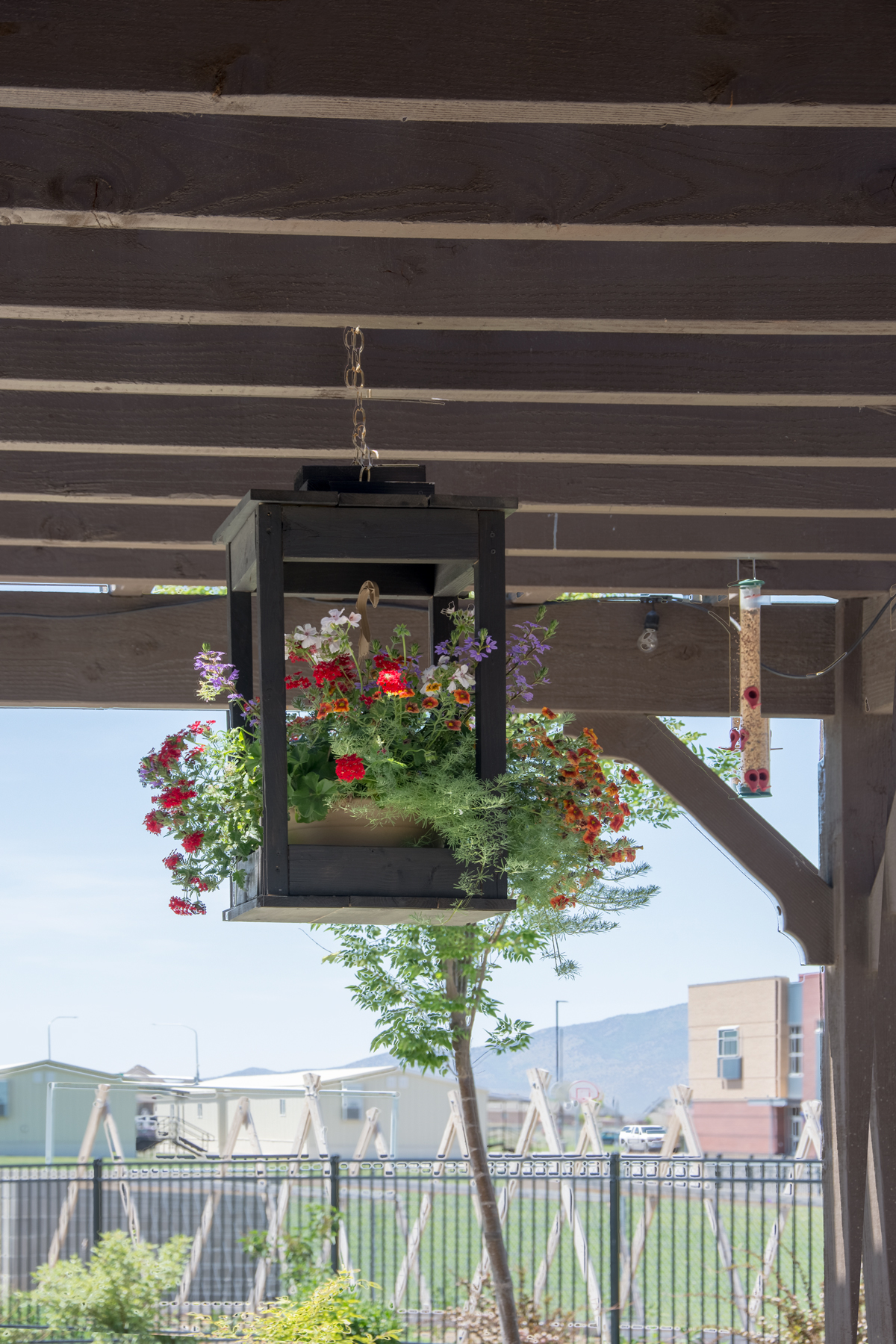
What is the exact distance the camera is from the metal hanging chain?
6.96ft

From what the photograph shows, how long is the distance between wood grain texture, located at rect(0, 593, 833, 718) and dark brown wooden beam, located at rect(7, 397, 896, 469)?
1.36 metres

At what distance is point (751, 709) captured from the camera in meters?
3.38

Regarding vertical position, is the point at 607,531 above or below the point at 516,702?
above

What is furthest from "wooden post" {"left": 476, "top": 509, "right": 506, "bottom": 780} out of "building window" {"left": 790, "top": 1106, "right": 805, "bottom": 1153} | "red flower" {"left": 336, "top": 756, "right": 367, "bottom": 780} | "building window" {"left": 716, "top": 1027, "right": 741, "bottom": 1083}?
"building window" {"left": 716, "top": 1027, "right": 741, "bottom": 1083}

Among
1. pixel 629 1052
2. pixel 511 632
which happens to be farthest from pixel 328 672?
pixel 629 1052

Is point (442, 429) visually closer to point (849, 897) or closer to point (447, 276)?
point (447, 276)

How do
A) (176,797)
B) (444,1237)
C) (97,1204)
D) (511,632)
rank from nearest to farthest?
1. (176,797)
2. (511,632)
3. (444,1237)
4. (97,1204)

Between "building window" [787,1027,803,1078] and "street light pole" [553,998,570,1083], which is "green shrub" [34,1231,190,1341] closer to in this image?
"street light pole" [553,998,570,1083]

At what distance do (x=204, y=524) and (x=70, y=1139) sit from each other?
21402 millimetres

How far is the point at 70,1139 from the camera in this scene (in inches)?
893

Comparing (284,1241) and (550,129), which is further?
(284,1241)

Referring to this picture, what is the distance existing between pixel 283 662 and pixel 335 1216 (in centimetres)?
501

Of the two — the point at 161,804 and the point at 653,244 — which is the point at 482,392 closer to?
the point at 653,244

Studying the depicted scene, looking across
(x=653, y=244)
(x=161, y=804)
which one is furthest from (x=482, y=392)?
(x=161, y=804)
